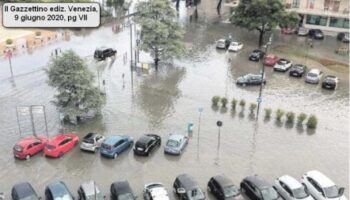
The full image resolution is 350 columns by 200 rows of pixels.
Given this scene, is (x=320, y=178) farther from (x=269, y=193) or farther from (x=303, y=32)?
(x=303, y=32)

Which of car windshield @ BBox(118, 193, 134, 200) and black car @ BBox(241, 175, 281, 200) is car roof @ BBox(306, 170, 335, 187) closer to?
black car @ BBox(241, 175, 281, 200)

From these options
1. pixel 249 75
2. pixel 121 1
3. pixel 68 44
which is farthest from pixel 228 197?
pixel 121 1

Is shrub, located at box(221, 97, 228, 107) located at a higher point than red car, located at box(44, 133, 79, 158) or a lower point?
higher

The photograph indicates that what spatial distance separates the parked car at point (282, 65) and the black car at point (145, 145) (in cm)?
2020

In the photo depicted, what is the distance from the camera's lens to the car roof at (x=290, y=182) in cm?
2269

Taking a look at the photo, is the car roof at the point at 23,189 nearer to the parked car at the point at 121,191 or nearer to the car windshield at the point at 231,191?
the parked car at the point at 121,191

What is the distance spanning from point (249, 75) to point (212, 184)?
18.0 meters

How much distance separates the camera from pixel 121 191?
71.0ft

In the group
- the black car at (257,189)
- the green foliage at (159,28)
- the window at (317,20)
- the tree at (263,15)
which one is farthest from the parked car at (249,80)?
the window at (317,20)

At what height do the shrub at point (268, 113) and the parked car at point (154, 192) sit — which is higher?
the shrub at point (268, 113)

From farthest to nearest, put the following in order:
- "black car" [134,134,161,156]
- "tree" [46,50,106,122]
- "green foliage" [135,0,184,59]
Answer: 1. "green foliage" [135,0,184,59]
2. "tree" [46,50,106,122]
3. "black car" [134,134,161,156]

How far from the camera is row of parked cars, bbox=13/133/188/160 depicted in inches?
1022

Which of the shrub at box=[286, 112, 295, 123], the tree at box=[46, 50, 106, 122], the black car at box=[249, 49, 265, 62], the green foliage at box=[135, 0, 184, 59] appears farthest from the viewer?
the black car at box=[249, 49, 265, 62]

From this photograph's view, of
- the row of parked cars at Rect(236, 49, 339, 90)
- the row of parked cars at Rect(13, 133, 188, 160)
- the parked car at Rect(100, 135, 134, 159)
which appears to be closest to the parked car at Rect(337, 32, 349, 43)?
the row of parked cars at Rect(236, 49, 339, 90)
